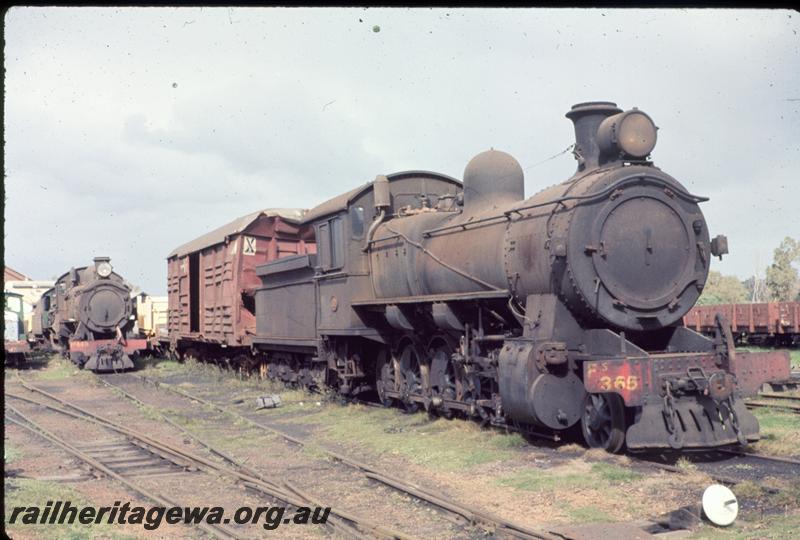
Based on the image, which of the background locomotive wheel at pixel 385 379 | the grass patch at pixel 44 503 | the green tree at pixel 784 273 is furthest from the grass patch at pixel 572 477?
the green tree at pixel 784 273

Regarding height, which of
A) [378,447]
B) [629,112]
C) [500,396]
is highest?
[629,112]

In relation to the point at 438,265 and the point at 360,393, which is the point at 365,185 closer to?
the point at 438,265

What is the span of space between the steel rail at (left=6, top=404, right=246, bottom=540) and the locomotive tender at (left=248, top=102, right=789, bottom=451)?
369 cm

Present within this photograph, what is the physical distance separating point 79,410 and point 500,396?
9111 millimetres

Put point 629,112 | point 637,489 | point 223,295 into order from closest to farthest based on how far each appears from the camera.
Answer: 1. point 637,489
2. point 629,112
3. point 223,295

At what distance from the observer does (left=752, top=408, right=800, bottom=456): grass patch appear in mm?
8664

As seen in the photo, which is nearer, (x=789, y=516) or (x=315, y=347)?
(x=789, y=516)

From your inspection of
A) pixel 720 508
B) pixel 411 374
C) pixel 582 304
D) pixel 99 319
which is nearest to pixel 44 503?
pixel 582 304

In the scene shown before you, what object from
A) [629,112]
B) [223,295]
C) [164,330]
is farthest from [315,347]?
[164,330]

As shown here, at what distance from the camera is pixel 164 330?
28609 millimetres

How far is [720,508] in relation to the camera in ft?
→ 19.5

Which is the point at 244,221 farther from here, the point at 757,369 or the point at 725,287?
the point at 725,287

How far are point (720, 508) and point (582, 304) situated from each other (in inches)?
123

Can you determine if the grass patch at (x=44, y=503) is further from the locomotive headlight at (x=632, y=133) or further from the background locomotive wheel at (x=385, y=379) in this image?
the locomotive headlight at (x=632, y=133)
